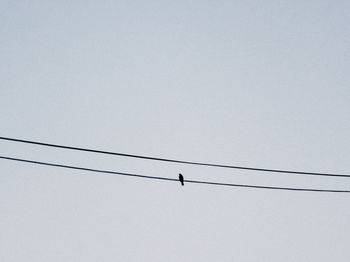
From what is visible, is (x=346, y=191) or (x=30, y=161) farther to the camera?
(x=346, y=191)

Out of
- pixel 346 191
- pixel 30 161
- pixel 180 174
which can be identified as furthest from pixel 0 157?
pixel 346 191

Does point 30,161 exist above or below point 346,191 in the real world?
below

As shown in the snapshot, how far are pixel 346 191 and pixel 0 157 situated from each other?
894cm

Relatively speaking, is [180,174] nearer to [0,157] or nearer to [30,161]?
[30,161]

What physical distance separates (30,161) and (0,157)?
0.64 meters

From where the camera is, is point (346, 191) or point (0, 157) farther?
point (346, 191)

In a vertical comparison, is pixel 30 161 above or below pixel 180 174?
below

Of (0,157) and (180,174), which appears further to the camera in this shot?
(180,174)

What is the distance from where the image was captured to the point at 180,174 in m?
9.23

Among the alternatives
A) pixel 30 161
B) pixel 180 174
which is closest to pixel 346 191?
pixel 180 174

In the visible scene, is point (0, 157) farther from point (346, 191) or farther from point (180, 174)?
point (346, 191)

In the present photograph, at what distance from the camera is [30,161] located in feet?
24.3

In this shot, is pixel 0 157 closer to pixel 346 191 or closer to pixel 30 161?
pixel 30 161

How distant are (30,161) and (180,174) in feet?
12.4
